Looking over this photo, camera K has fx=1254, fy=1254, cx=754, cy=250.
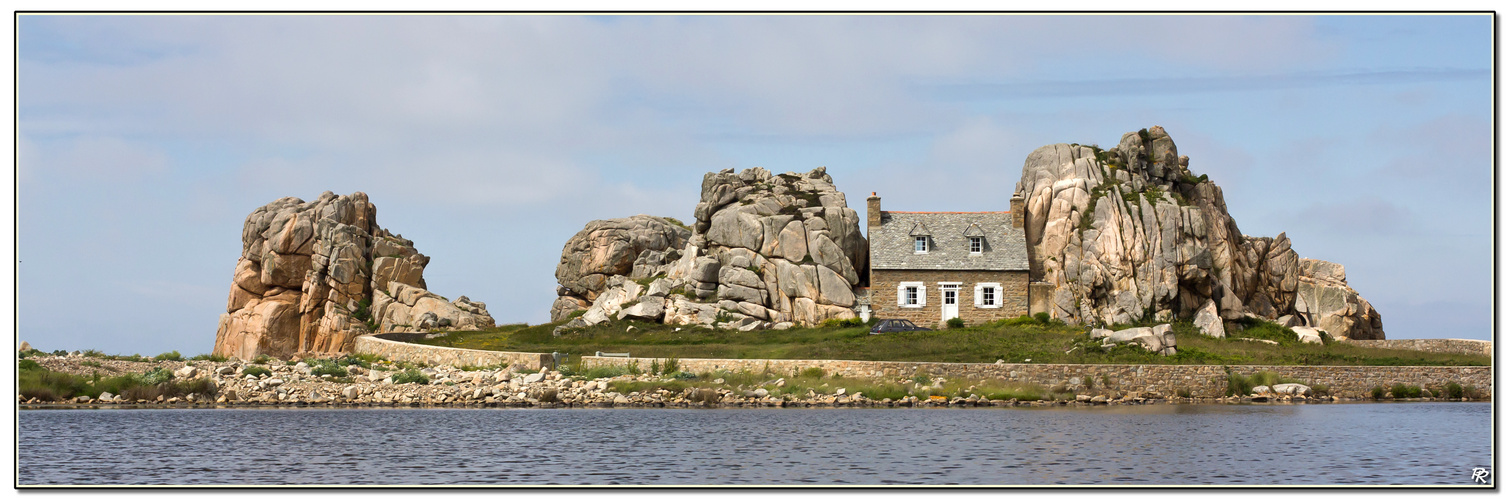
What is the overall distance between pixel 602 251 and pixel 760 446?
46.1 meters

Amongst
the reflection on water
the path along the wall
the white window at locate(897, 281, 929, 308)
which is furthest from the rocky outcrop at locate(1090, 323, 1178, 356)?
the white window at locate(897, 281, 929, 308)

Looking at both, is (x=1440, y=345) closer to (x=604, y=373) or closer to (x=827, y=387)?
(x=827, y=387)

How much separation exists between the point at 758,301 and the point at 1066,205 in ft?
51.2

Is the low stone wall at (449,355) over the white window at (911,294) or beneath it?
beneath

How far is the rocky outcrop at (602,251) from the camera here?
7619 centimetres

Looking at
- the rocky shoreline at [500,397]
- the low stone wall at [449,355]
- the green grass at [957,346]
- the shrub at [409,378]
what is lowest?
the rocky shoreline at [500,397]

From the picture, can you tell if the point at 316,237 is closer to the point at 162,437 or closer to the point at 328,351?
the point at 328,351

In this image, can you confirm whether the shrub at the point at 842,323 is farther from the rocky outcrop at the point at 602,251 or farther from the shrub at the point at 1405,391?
the shrub at the point at 1405,391

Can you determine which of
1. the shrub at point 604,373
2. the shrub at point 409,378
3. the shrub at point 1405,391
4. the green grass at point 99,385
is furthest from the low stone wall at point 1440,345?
the green grass at point 99,385

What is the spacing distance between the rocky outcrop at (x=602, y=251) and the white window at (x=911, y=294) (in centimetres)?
A: 2014

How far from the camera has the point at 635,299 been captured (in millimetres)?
60906

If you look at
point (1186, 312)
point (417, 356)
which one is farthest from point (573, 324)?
point (1186, 312)

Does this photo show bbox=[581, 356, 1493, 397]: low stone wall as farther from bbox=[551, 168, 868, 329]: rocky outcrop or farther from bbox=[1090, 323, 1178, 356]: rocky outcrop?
bbox=[551, 168, 868, 329]: rocky outcrop

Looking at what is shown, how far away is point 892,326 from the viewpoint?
5525 cm
